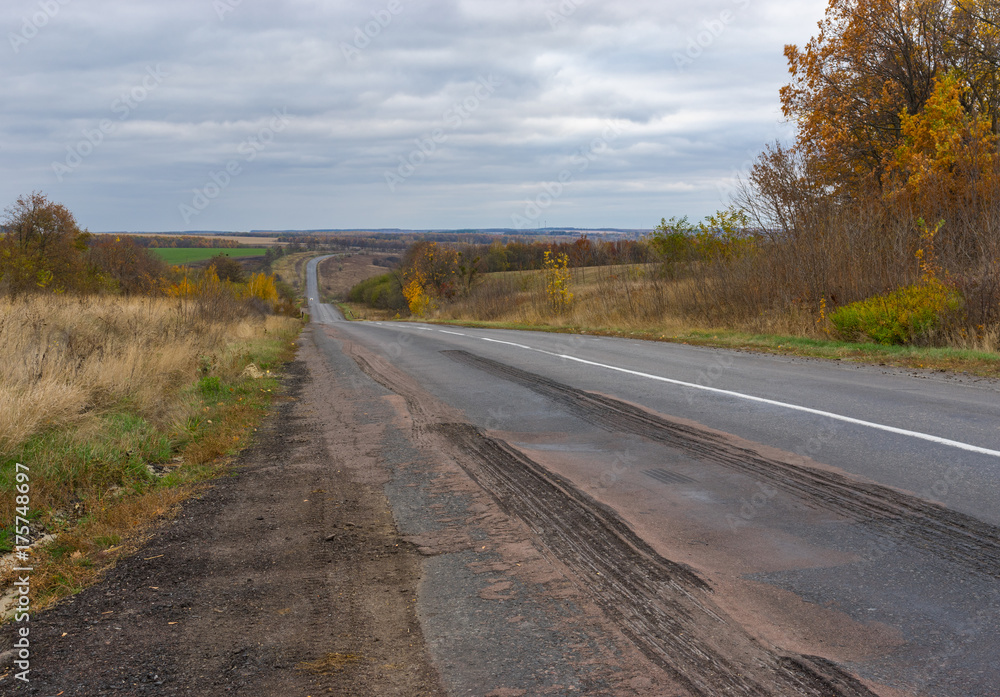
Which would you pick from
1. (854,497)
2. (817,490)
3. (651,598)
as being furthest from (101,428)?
(854,497)

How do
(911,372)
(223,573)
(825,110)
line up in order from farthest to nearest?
1. (825,110)
2. (911,372)
3. (223,573)

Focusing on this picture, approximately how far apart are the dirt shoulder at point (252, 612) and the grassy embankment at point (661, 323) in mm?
9960

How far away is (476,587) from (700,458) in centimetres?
307

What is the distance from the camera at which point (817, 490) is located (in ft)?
16.6

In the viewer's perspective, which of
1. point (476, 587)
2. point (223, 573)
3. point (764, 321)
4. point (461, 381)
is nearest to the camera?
point (476, 587)

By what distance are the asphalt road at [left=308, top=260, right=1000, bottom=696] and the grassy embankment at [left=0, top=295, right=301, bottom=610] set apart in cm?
319

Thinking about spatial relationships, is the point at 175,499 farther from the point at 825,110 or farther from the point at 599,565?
the point at 825,110

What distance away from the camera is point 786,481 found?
5297 mm

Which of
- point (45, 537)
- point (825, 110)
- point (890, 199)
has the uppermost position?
point (825, 110)

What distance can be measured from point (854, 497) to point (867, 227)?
1391 cm

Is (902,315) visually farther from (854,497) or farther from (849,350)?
(854,497)

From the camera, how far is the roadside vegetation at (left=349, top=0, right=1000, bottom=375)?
45.5 ft

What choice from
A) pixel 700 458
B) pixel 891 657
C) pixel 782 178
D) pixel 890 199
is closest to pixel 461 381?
pixel 700 458

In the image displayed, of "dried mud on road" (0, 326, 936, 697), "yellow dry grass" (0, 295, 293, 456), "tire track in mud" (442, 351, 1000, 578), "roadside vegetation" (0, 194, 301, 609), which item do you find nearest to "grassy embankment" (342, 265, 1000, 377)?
"tire track in mud" (442, 351, 1000, 578)
